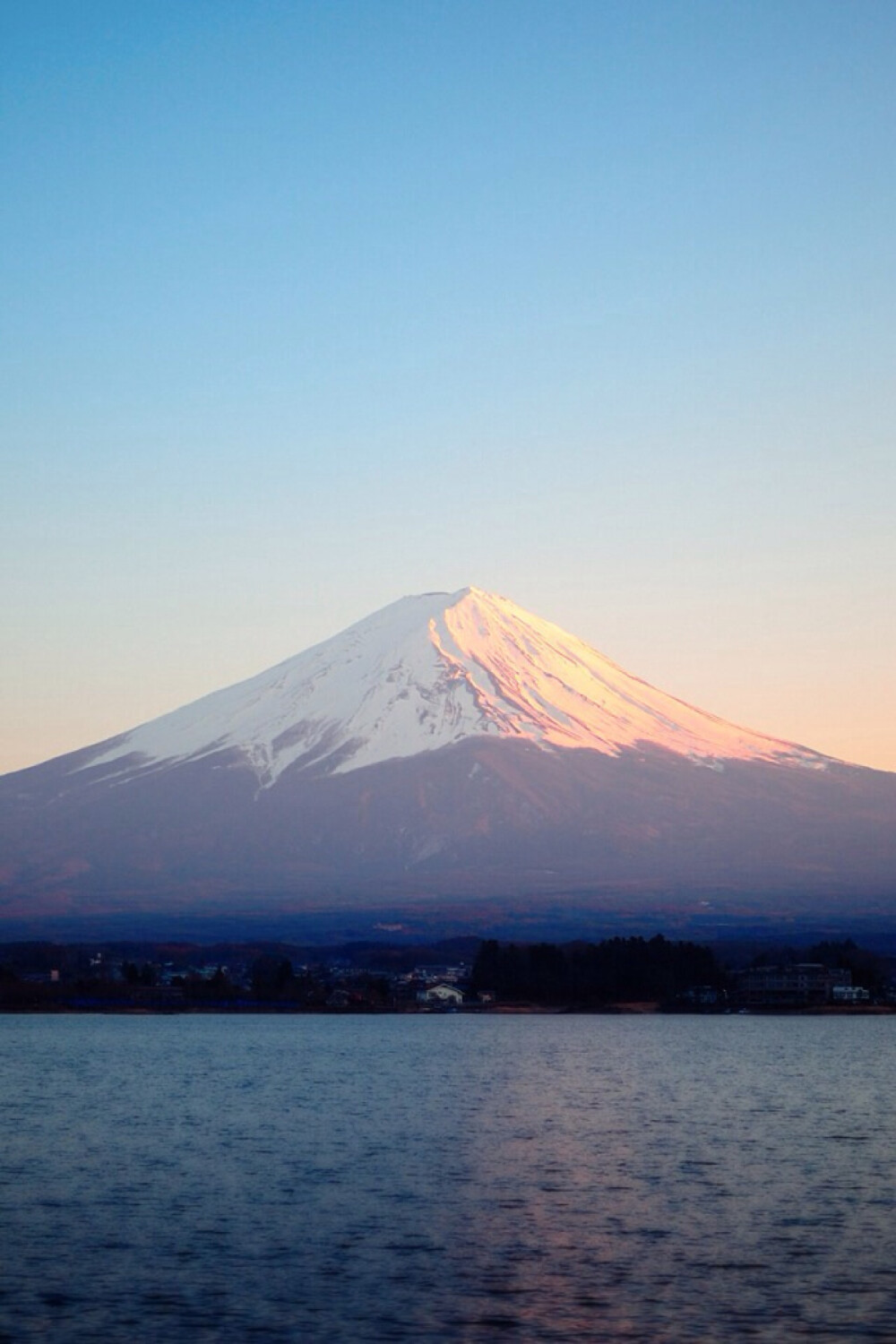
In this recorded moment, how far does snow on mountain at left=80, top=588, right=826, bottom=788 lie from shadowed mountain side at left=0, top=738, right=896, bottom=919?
3409 millimetres

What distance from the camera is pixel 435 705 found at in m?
150

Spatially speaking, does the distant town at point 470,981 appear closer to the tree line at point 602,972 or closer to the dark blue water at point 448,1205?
the tree line at point 602,972

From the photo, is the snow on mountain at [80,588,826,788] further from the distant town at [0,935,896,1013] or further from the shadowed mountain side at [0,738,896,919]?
the distant town at [0,935,896,1013]

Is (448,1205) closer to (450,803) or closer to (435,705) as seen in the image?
(450,803)

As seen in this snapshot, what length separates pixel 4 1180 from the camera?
2273cm

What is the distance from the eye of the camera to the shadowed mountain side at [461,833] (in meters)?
121

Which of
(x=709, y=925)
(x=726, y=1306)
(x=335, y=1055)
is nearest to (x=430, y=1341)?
(x=726, y=1306)

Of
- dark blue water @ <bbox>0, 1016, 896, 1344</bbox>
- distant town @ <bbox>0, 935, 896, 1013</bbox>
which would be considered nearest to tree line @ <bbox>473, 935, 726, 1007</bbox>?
distant town @ <bbox>0, 935, 896, 1013</bbox>

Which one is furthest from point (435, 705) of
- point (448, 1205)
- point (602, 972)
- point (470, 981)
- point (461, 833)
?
point (448, 1205)

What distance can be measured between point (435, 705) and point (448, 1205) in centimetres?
12840

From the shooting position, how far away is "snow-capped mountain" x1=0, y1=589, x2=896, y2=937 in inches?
4727

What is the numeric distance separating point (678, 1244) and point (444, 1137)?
10.1 metres

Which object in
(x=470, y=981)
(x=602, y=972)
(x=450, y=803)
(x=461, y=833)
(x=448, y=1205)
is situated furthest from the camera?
(x=450, y=803)

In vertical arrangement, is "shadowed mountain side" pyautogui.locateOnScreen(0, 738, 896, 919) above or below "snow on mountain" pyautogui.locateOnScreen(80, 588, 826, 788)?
below
